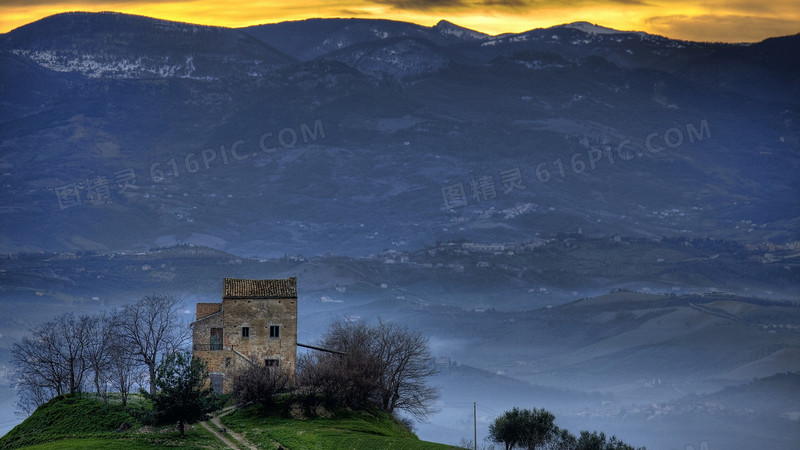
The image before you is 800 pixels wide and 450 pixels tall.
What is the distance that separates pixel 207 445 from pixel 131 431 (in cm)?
670

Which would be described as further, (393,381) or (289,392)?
(393,381)

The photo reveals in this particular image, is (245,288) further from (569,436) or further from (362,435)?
(569,436)

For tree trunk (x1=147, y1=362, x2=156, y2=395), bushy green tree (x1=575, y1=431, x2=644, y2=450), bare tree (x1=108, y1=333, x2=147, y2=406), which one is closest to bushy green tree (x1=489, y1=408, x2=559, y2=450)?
bushy green tree (x1=575, y1=431, x2=644, y2=450)

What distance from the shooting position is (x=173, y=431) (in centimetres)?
8806

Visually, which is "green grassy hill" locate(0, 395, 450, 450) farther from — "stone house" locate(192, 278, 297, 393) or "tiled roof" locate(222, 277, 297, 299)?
"tiled roof" locate(222, 277, 297, 299)

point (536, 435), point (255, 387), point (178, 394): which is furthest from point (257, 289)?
point (536, 435)

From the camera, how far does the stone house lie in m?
100

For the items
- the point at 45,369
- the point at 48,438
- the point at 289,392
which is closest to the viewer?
the point at 48,438

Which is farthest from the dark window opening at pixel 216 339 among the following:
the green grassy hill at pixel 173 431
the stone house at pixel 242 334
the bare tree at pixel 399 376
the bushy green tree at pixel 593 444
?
the bushy green tree at pixel 593 444

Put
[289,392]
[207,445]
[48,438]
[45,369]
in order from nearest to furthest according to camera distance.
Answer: [207,445]
[48,438]
[289,392]
[45,369]

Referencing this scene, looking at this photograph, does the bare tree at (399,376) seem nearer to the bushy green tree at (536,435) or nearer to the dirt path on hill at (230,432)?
the bushy green tree at (536,435)

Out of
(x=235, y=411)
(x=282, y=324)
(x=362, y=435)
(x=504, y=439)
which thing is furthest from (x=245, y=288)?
(x=504, y=439)

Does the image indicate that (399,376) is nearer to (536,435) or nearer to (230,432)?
(536,435)

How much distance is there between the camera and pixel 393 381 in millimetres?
109938
